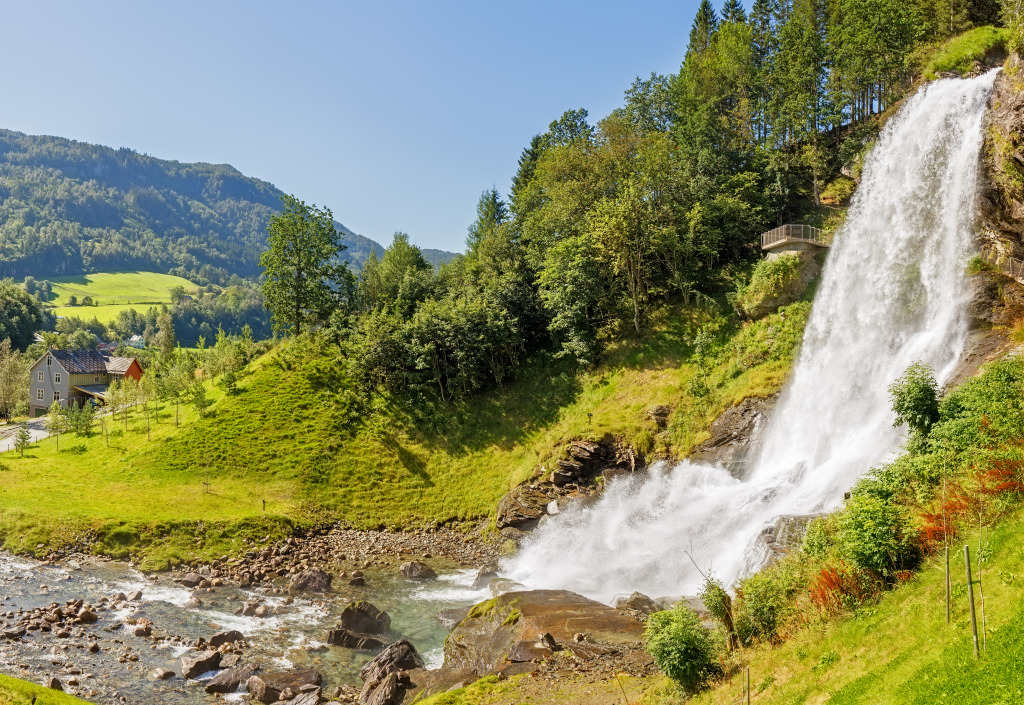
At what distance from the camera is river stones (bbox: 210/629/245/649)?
75.2 ft

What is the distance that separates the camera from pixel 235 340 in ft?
200

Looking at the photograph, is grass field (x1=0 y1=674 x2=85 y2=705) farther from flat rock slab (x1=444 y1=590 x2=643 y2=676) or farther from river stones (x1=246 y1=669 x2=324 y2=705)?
flat rock slab (x1=444 y1=590 x2=643 y2=676)

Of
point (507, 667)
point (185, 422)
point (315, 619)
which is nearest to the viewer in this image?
point (507, 667)

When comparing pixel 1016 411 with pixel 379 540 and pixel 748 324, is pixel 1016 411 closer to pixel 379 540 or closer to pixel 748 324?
pixel 748 324

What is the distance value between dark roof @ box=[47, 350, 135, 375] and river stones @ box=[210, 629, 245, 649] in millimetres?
82877

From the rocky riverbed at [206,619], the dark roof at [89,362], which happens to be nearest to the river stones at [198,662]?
the rocky riverbed at [206,619]

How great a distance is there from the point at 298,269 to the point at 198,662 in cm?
4030

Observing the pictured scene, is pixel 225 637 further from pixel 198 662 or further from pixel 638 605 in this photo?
pixel 638 605

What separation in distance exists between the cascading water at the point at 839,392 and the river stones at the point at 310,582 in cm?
964

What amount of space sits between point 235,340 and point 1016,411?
6218 cm

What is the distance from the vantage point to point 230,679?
20297mm

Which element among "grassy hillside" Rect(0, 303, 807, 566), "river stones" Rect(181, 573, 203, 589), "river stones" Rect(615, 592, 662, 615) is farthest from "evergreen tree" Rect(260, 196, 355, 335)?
"river stones" Rect(615, 592, 662, 615)

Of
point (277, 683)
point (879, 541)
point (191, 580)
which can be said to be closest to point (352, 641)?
point (277, 683)

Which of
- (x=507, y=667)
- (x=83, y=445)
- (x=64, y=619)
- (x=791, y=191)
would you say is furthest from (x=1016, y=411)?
(x=83, y=445)
